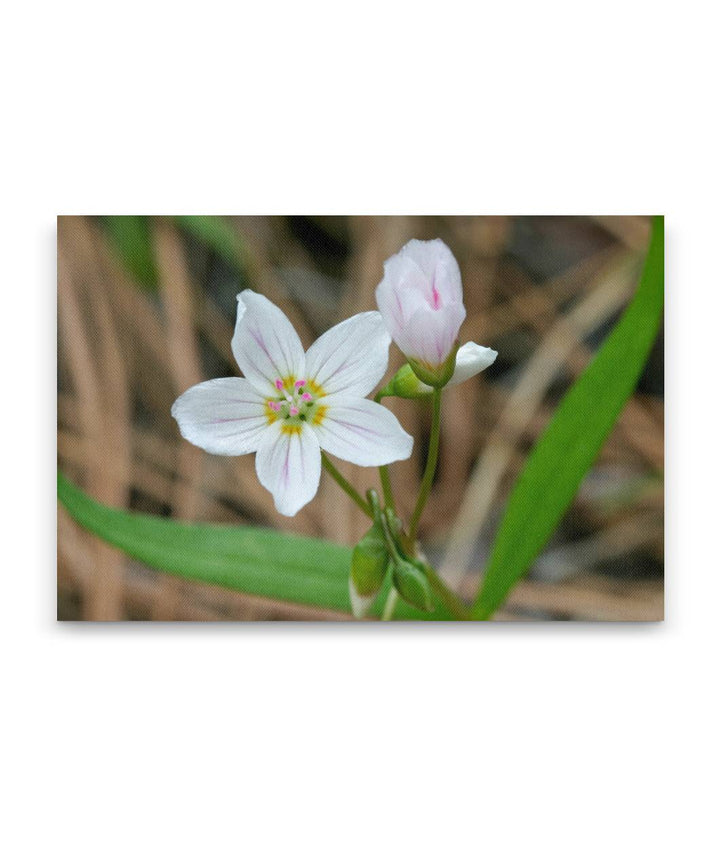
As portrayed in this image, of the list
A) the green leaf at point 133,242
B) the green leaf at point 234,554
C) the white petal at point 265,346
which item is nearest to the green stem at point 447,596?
the green leaf at point 234,554

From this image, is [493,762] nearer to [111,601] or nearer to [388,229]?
[111,601]

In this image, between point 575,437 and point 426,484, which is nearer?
point 426,484

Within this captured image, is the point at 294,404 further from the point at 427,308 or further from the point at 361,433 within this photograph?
the point at 427,308

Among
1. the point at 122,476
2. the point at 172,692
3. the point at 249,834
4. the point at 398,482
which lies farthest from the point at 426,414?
the point at 249,834

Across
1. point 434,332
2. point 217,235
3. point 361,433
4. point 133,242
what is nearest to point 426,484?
point 361,433

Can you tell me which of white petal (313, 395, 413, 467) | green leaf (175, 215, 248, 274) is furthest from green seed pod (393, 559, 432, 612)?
green leaf (175, 215, 248, 274)

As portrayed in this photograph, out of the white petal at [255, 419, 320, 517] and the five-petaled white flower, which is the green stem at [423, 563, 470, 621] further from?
the five-petaled white flower
